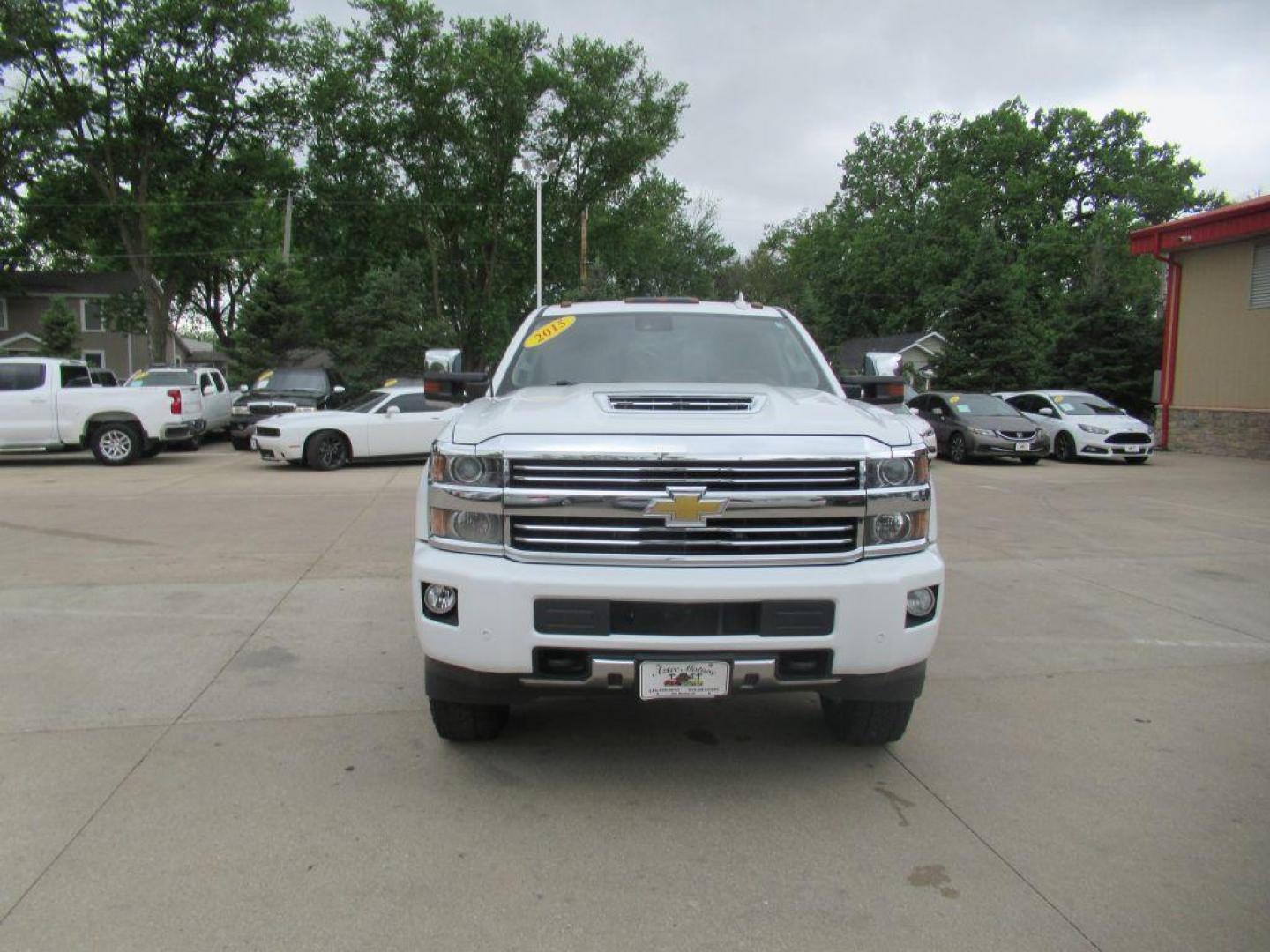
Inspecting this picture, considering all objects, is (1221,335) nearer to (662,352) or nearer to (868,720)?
(662,352)

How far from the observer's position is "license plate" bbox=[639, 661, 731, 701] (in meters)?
3.41

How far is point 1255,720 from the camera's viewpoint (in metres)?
4.59

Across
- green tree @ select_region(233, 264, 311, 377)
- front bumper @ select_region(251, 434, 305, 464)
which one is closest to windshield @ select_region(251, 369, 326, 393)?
front bumper @ select_region(251, 434, 305, 464)

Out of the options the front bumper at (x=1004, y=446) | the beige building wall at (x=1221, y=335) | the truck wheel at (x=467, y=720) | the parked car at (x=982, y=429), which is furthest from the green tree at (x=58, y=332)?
the truck wheel at (x=467, y=720)

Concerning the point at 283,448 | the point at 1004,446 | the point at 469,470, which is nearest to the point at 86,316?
the point at 283,448

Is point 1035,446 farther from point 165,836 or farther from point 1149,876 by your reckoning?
point 165,836

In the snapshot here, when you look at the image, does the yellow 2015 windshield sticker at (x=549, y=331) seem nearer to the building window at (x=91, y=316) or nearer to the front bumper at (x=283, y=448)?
the front bumper at (x=283, y=448)

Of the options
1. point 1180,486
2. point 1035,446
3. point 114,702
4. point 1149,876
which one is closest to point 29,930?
point 114,702

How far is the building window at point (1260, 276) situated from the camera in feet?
68.4

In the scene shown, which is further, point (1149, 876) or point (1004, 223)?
point (1004, 223)

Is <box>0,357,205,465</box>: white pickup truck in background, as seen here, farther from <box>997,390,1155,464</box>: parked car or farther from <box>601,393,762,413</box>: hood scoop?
<box>997,390,1155,464</box>: parked car

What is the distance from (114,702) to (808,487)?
11.8 feet

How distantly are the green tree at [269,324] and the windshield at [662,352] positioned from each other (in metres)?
25.6

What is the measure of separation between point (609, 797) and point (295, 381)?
20.2 meters
